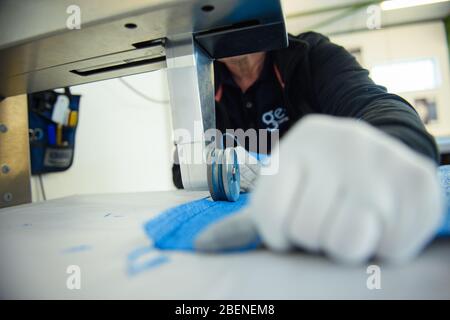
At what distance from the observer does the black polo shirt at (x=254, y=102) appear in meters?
1.13

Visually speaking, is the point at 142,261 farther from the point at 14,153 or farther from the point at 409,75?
the point at 409,75

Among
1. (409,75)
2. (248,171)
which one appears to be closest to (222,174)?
(248,171)

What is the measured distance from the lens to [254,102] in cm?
118

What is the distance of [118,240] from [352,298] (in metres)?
0.23

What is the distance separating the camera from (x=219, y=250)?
0.75ft

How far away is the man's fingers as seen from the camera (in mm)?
226

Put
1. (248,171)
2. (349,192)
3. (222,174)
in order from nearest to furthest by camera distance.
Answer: (349,192)
(222,174)
(248,171)

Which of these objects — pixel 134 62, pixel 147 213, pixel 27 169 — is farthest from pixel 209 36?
pixel 27 169

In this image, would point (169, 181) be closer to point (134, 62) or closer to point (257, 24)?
point (134, 62)

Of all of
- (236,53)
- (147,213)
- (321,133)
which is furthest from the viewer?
(236,53)

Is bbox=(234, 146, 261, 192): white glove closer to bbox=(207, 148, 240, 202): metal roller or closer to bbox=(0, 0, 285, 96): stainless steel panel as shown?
bbox=(207, 148, 240, 202): metal roller

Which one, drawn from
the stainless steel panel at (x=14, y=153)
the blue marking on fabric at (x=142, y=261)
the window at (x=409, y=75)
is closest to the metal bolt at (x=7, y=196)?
the stainless steel panel at (x=14, y=153)

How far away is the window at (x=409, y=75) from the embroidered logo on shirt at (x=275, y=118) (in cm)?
260

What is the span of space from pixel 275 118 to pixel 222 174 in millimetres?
720
